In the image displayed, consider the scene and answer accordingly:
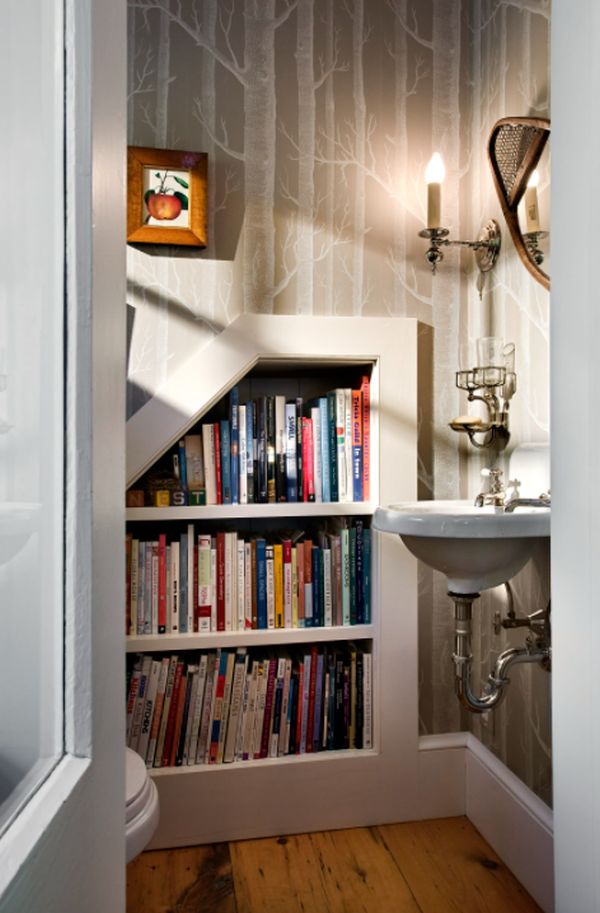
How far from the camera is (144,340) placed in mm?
1829

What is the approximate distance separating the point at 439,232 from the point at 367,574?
37.7 inches

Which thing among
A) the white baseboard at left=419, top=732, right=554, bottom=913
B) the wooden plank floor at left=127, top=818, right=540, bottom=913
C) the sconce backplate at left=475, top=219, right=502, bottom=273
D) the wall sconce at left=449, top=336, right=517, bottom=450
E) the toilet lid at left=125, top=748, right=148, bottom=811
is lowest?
the wooden plank floor at left=127, top=818, right=540, bottom=913

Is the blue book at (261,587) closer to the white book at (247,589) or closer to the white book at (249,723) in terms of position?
the white book at (247,589)

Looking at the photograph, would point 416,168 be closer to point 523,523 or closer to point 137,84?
point 137,84

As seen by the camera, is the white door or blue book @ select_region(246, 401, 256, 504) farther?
blue book @ select_region(246, 401, 256, 504)

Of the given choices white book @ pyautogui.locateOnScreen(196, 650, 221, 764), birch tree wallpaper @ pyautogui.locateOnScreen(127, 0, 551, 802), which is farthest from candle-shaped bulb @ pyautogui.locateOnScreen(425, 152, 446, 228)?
white book @ pyautogui.locateOnScreen(196, 650, 221, 764)

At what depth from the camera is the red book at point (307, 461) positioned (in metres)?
1.86

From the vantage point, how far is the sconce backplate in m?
1.83

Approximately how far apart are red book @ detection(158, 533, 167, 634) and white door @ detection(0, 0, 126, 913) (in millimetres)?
1408

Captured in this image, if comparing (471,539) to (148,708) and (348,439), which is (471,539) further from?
(148,708)

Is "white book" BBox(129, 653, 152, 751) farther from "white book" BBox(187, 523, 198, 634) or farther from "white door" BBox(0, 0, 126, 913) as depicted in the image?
"white door" BBox(0, 0, 126, 913)

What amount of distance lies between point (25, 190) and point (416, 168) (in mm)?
1887

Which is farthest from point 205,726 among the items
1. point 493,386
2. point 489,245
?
point 489,245

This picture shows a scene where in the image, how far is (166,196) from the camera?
182cm
